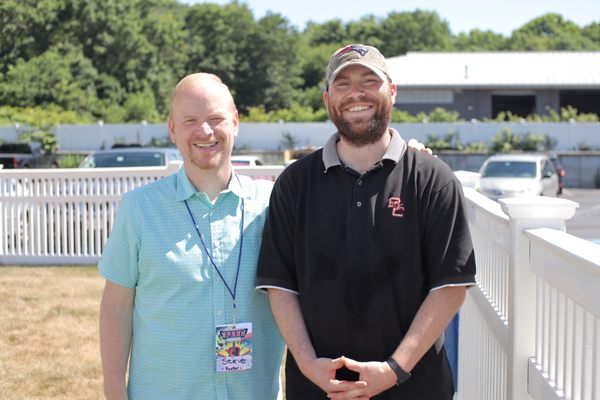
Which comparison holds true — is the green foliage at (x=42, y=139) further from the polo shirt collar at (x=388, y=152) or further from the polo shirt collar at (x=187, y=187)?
the polo shirt collar at (x=388, y=152)

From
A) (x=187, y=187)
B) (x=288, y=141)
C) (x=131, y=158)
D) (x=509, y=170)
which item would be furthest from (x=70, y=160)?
(x=187, y=187)

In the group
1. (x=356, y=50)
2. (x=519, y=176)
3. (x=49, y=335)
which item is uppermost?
(x=356, y=50)

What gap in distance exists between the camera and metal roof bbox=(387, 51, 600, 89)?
4753 centimetres

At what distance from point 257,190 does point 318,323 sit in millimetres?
649

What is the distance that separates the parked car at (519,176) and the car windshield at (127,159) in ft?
34.0

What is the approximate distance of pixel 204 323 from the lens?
322cm

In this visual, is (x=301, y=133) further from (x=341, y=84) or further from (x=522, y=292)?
(x=341, y=84)

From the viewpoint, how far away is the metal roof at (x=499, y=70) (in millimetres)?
47531

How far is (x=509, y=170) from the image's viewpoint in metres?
25.0

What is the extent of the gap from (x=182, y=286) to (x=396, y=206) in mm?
850

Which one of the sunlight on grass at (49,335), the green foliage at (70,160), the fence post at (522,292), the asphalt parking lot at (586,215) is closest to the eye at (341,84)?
the fence post at (522,292)

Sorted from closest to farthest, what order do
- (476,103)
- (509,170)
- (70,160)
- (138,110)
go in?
1. (509,170)
2. (70,160)
3. (476,103)
4. (138,110)

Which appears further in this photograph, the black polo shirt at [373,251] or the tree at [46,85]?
the tree at [46,85]

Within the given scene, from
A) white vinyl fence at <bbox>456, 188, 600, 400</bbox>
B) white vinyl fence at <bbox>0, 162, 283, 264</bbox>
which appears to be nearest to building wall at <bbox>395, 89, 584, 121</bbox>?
white vinyl fence at <bbox>0, 162, 283, 264</bbox>
